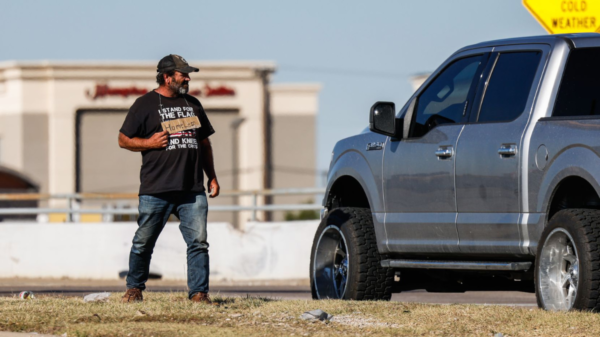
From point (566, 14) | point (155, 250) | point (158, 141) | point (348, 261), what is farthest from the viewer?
point (155, 250)

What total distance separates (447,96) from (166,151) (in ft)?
6.94

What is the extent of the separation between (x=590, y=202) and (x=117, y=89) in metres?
68.3

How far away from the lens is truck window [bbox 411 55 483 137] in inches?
342

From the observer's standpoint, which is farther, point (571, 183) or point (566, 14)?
point (566, 14)

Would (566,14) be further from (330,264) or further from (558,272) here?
(558,272)

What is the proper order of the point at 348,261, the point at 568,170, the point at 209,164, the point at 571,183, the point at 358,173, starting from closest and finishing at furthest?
the point at 568,170 → the point at 571,183 → the point at 209,164 → the point at 348,261 → the point at 358,173

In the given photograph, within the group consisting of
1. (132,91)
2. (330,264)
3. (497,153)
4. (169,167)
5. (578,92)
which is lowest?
(330,264)

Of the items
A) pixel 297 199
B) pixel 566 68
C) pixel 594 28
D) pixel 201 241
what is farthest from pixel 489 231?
pixel 297 199

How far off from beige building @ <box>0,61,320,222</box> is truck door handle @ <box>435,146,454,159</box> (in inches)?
2473

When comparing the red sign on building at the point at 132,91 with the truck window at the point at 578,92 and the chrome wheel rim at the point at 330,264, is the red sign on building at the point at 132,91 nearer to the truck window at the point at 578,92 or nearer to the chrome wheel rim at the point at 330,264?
the chrome wheel rim at the point at 330,264

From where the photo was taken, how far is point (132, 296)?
8.95 meters

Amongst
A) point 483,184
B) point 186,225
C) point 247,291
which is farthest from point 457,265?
point 247,291

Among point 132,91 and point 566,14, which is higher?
point 132,91

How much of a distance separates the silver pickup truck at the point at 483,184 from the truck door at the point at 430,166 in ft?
0.03
